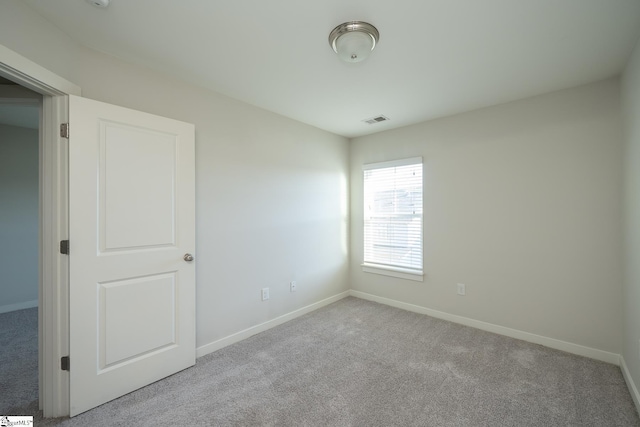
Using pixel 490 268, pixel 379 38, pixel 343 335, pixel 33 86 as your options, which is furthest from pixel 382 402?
pixel 33 86

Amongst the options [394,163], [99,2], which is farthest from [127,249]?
[394,163]

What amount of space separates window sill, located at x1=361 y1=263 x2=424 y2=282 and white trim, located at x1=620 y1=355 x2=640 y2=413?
5.77 ft

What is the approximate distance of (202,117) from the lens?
2531 mm

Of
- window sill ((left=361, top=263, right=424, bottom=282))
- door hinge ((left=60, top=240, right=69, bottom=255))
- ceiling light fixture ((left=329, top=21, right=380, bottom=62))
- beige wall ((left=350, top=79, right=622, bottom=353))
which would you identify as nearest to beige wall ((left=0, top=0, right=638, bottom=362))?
beige wall ((left=350, top=79, right=622, bottom=353))

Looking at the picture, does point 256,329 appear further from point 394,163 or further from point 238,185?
point 394,163

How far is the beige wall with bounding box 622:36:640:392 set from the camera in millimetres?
1824

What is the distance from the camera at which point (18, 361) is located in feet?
7.70

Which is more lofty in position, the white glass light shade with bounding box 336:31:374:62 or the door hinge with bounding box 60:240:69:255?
the white glass light shade with bounding box 336:31:374:62

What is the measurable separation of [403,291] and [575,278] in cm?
175

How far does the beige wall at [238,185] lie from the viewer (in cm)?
191

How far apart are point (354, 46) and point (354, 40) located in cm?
4

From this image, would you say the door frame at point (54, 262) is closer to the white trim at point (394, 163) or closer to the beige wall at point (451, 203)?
the beige wall at point (451, 203)

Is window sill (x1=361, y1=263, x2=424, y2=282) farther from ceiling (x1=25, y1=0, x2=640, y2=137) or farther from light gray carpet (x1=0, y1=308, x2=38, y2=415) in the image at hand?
light gray carpet (x1=0, y1=308, x2=38, y2=415)

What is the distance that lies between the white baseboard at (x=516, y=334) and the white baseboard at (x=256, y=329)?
0.87m
